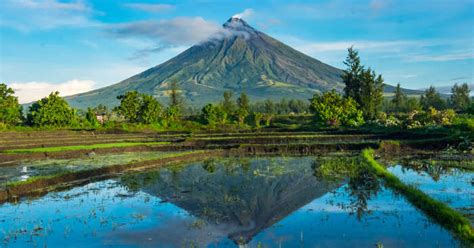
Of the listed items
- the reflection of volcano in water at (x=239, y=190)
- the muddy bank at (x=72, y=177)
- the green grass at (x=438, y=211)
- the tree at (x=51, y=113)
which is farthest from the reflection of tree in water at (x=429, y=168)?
the tree at (x=51, y=113)

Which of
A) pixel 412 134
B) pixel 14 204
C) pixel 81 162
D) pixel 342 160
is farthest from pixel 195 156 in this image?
pixel 412 134

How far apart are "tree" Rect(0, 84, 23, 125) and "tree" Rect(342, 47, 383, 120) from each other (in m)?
50.9

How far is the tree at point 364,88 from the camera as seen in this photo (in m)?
64.4

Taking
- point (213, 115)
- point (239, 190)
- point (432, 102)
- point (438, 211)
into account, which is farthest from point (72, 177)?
point (432, 102)

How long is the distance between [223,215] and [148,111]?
5111 centimetres

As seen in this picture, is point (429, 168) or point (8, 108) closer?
point (429, 168)

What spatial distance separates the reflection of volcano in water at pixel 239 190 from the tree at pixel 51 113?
40942 mm

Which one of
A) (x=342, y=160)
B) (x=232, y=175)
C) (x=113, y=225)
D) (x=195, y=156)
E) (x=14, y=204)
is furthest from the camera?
(x=195, y=156)

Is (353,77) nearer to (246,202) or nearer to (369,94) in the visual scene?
(369,94)

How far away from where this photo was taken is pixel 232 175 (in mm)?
20031

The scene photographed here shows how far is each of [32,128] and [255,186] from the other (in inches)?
1848

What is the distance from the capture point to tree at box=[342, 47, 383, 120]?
6444cm

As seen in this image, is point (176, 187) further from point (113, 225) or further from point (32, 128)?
point (32, 128)

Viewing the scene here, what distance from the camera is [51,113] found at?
57.8 m
